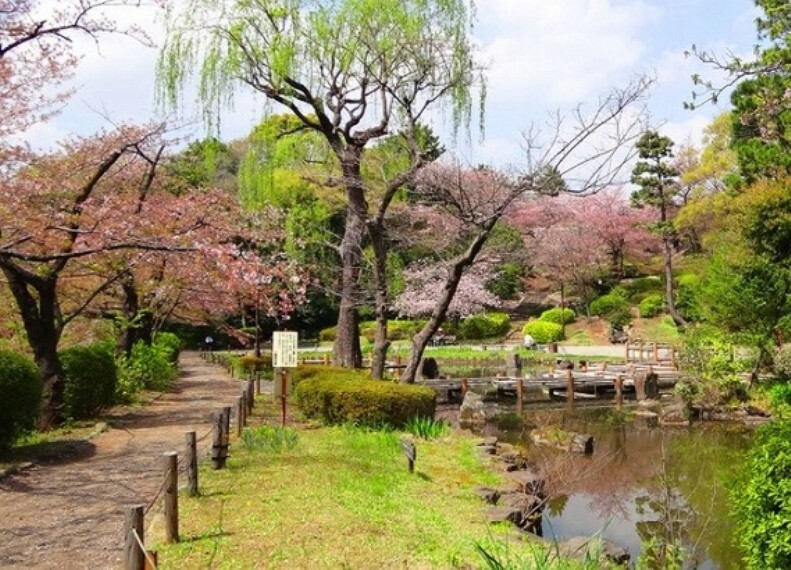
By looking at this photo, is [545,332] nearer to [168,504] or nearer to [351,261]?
[351,261]

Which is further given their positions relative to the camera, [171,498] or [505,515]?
[505,515]

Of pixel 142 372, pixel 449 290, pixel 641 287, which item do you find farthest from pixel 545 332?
pixel 449 290

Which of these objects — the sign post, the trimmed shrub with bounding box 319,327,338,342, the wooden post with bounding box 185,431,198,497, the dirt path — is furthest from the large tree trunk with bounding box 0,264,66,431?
the trimmed shrub with bounding box 319,327,338,342

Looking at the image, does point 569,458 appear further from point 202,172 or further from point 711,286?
point 202,172

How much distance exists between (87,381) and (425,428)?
5.92 meters

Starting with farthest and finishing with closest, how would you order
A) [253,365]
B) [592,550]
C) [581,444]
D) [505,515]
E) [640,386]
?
[253,365] → [640,386] → [581,444] → [505,515] → [592,550]

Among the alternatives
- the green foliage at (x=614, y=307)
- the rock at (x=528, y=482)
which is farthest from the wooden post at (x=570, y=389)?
the green foliage at (x=614, y=307)

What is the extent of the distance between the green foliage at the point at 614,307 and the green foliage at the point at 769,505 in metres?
31.3

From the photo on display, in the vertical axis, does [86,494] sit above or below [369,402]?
below

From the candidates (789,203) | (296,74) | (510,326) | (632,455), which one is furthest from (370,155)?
(510,326)

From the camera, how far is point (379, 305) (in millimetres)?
14555

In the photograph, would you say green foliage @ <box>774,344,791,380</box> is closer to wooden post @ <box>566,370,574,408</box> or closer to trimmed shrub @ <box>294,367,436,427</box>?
wooden post @ <box>566,370,574,408</box>

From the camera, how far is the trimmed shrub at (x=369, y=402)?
11.8 meters

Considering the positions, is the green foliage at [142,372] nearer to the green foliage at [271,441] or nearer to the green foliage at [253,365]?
the green foliage at [253,365]
